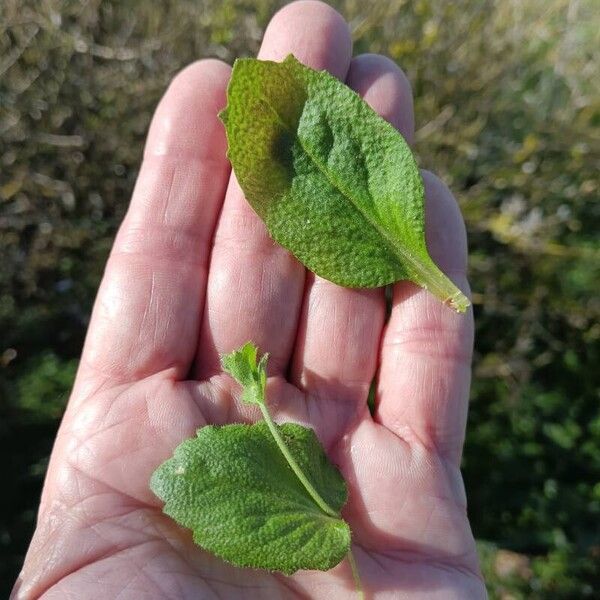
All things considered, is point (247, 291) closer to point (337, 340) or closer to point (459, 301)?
point (337, 340)

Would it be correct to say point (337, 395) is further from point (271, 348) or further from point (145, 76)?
point (145, 76)

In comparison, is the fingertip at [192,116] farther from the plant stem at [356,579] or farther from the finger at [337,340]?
the plant stem at [356,579]

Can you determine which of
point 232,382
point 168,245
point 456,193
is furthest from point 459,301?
point 456,193

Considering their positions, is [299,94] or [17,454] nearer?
[299,94]

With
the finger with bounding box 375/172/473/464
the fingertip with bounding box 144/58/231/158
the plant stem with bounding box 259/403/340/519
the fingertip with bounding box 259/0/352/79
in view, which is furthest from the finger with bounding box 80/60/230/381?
the finger with bounding box 375/172/473/464

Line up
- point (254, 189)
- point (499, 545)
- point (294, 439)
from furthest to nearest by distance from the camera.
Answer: point (499, 545) < point (254, 189) < point (294, 439)

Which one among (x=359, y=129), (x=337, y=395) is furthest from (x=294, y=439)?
(x=359, y=129)

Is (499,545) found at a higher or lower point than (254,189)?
lower
